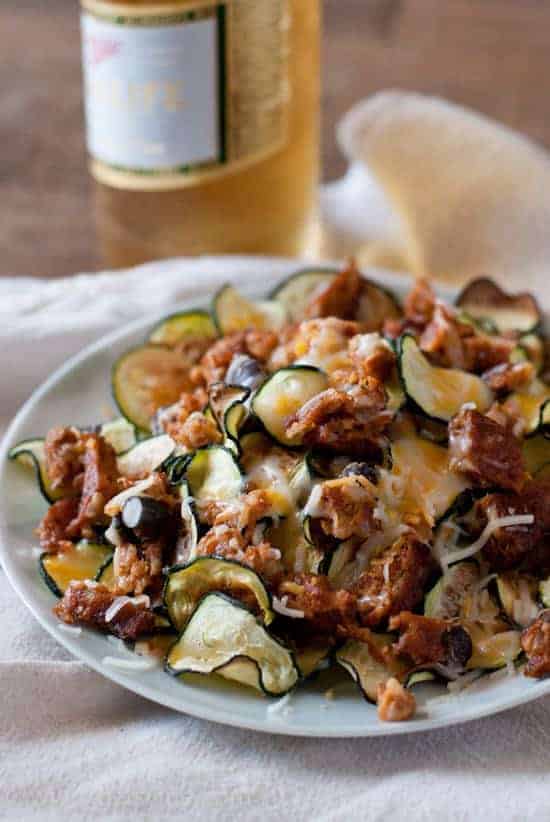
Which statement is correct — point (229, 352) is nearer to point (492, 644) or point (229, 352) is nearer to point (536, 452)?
point (536, 452)

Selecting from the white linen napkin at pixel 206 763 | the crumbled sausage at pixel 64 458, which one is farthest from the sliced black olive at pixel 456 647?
the crumbled sausage at pixel 64 458

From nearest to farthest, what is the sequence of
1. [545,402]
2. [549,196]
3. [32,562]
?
[32,562], [545,402], [549,196]

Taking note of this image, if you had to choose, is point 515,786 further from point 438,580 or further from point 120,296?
point 120,296

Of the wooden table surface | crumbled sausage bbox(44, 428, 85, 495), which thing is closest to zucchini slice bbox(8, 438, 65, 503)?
crumbled sausage bbox(44, 428, 85, 495)

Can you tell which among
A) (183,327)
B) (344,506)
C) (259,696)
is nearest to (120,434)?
(183,327)

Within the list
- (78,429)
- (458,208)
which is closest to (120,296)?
(78,429)

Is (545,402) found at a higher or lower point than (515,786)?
higher

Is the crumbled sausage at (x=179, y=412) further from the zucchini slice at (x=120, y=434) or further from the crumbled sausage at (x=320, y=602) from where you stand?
the crumbled sausage at (x=320, y=602)
